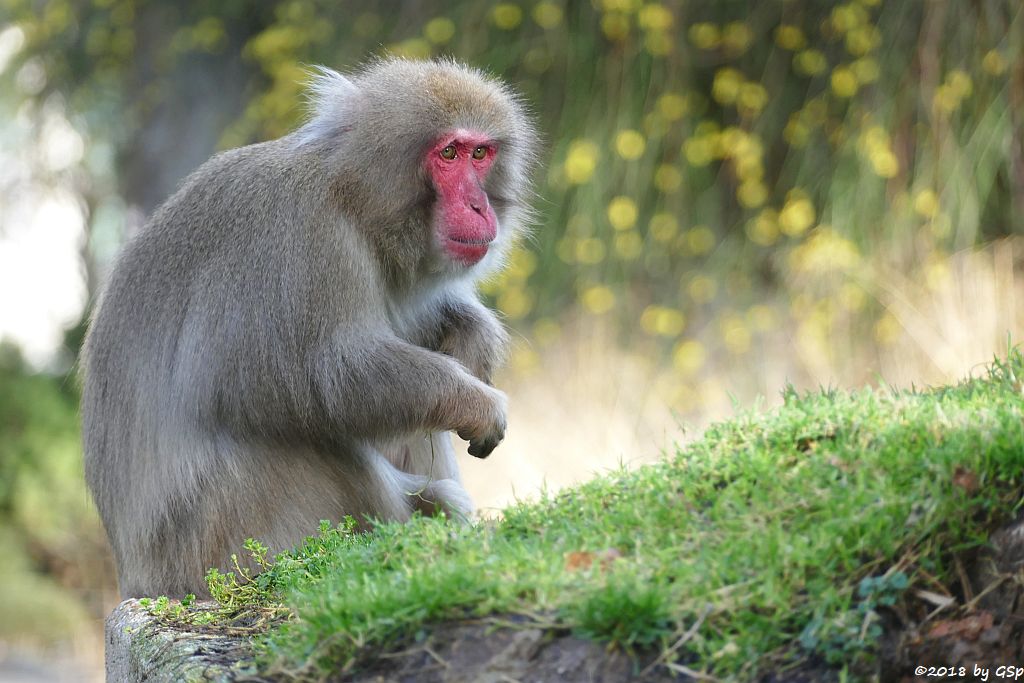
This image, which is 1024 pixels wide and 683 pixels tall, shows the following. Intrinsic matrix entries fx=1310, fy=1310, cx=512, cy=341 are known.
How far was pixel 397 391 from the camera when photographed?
15.7 ft

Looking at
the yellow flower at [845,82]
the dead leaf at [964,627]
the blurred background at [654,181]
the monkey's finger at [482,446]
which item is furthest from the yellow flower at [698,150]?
the dead leaf at [964,627]

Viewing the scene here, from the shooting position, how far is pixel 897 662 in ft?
10.5

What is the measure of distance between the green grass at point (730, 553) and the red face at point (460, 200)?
4.29 feet

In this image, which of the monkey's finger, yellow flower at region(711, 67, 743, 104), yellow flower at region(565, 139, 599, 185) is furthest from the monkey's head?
yellow flower at region(711, 67, 743, 104)

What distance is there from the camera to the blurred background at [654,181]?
33.3 ft

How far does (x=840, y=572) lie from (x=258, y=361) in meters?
2.40

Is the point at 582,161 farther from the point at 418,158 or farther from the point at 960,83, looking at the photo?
the point at 418,158

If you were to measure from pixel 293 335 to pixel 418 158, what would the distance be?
33.9 inches

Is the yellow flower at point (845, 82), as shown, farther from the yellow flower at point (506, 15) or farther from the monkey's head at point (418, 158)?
the monkey's head at point (418, 158)

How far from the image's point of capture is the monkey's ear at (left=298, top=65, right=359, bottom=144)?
17.0 feet

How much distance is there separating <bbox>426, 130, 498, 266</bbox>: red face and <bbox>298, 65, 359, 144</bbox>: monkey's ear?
0.40 meters

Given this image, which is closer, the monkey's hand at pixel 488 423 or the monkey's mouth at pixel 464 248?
the monkey's hand at pixel 488 423

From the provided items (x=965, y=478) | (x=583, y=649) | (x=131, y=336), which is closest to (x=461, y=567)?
(x=583, y=649)

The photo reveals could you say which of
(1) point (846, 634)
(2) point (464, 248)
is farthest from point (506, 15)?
(1) point (846, 634)
